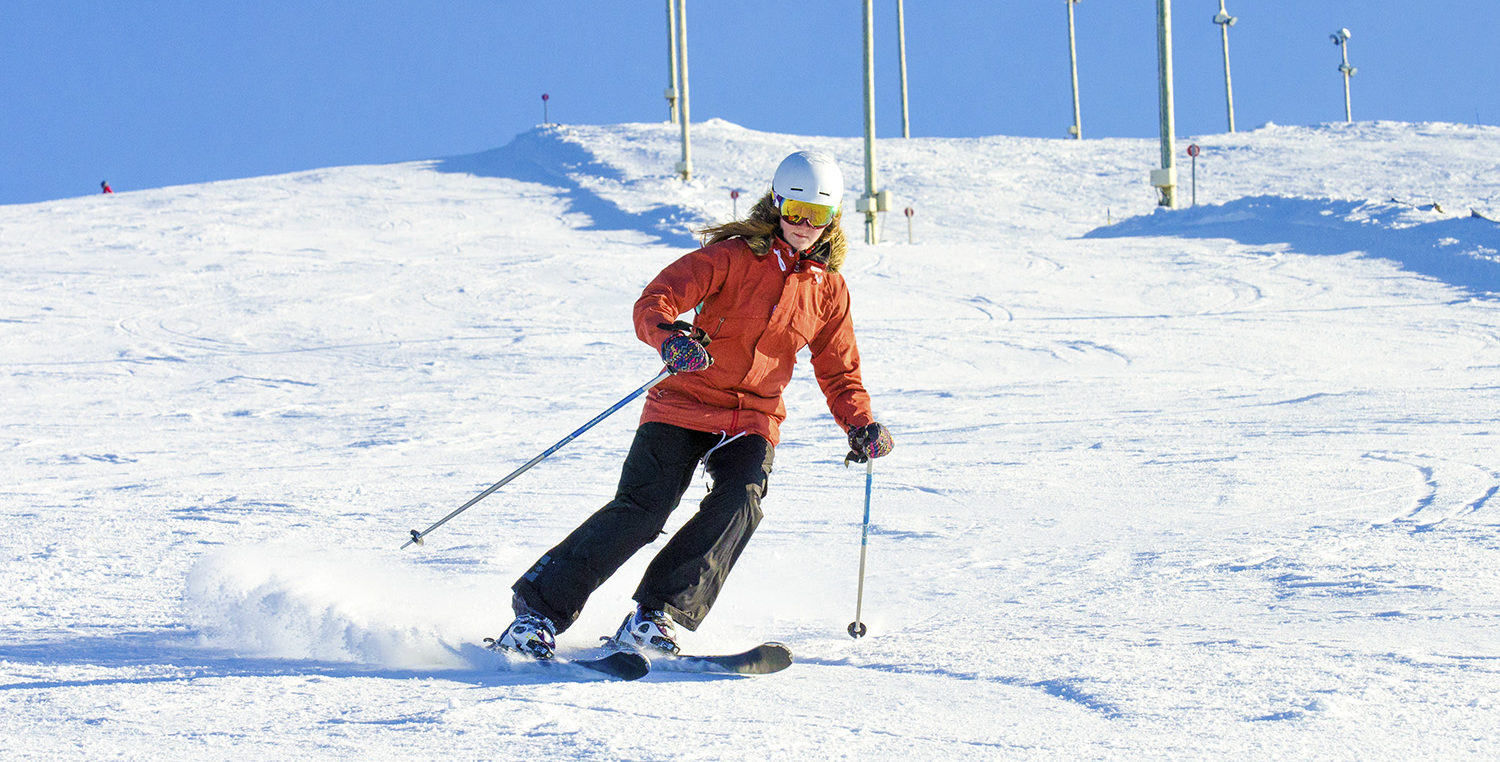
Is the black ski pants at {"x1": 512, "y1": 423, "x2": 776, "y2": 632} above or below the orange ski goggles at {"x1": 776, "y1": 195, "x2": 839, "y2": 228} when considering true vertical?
below

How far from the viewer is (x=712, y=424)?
137 inches

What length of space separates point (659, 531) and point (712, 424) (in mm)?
319

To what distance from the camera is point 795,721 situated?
106 inches

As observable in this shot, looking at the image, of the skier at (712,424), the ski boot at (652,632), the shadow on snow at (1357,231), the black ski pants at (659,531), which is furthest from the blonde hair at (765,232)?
the shadow on snow at (1357,231)

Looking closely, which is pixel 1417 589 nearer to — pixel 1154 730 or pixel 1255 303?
pixel 1154 730

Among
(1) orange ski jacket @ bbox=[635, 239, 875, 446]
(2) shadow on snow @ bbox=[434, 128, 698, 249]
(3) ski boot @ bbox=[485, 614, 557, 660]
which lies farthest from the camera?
(2) shadow on snow @ bbox=[434, 128, 698, 249]

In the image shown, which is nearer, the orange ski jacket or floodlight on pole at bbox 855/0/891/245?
the orange ski jacket

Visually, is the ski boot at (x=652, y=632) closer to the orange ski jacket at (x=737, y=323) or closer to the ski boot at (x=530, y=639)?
the ski boot at (x=530, y=639)

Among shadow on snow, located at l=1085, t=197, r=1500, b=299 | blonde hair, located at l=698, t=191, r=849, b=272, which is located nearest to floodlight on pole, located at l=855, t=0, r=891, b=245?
shadow on snow, located at l=1085, t=197, r=1500, b=299

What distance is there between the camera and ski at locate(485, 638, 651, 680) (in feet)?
10.2

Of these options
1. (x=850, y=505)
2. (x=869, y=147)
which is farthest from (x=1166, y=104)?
(x=850, y=505)

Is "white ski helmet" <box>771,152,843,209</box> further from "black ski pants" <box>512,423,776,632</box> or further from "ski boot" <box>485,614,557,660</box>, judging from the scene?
"ski boot" <box>485,614,557,660</box>

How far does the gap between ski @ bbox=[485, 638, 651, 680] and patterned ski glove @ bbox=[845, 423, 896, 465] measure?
801 mm

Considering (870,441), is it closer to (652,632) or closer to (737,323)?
(737,323)
